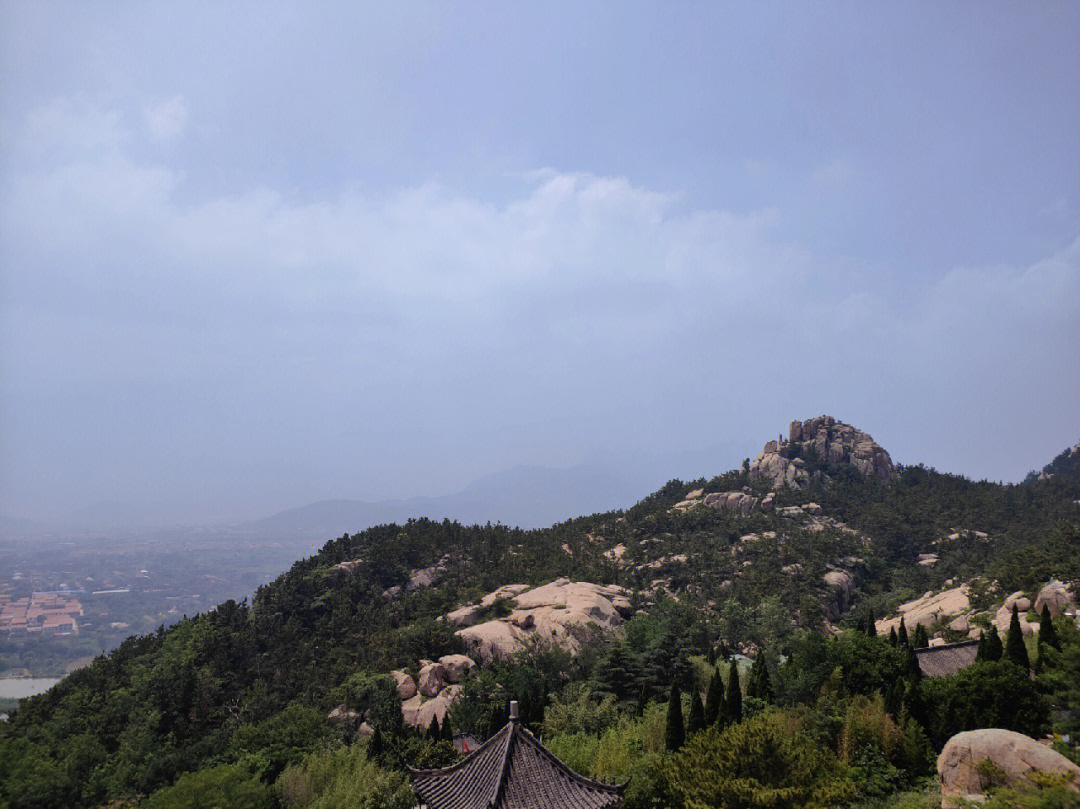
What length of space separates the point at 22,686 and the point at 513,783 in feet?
430

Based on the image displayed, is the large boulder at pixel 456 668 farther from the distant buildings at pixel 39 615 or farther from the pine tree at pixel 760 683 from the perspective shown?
the distant buildings at pixel 39 615

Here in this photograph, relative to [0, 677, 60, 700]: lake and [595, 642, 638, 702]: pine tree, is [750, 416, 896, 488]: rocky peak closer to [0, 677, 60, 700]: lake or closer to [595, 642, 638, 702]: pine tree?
[595, 642, 638, 702]: pine tree

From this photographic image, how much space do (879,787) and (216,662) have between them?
4362cm

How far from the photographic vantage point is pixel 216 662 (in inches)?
1699

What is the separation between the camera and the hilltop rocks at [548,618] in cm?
4244

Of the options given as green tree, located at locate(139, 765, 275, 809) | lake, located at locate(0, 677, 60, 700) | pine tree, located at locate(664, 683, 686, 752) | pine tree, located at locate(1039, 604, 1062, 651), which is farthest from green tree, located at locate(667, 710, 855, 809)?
lake, located at locate(0, 677, 60, 700)

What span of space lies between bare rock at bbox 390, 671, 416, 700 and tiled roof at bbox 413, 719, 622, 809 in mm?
25926

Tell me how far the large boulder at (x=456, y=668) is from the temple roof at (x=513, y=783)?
2656 centimetres

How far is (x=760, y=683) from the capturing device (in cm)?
3162

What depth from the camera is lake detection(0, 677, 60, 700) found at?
91.8 meters

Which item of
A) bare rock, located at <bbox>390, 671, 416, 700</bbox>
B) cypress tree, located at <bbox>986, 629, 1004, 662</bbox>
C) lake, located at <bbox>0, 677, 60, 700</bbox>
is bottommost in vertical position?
lake, located at <bbox>0, 677, 60, 700</bbox>

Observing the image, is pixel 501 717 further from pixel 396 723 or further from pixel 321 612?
pixel 321 612

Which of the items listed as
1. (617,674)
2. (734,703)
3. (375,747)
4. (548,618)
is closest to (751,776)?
(734,703)

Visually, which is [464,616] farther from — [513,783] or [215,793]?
[513,783]
